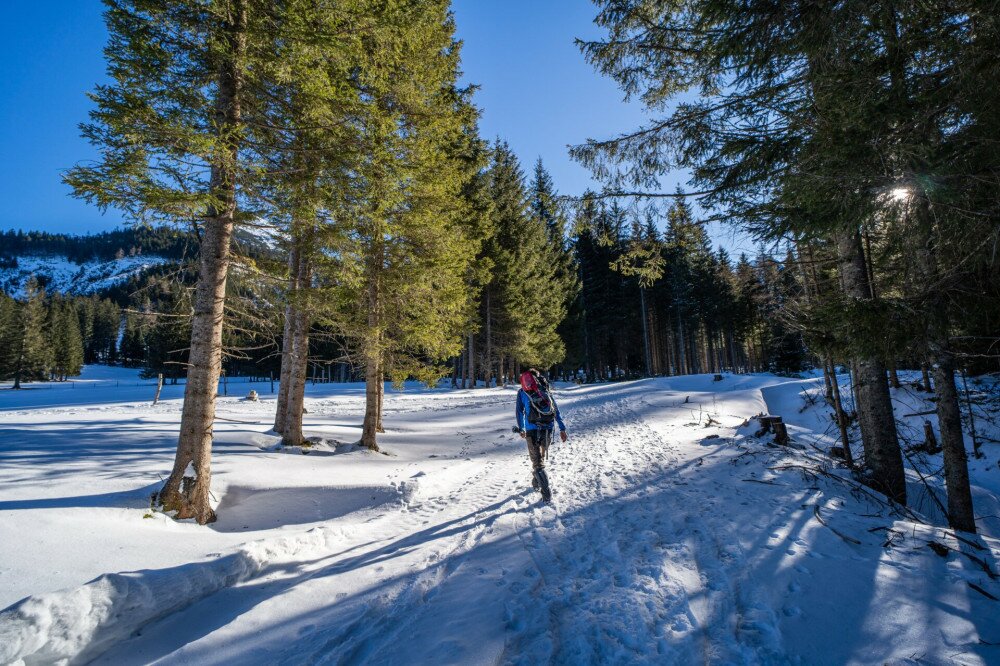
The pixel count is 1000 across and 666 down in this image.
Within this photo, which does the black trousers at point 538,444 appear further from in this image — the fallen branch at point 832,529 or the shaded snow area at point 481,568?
the fallen branch at point 832,529

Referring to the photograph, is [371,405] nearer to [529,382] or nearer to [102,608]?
[529,382]

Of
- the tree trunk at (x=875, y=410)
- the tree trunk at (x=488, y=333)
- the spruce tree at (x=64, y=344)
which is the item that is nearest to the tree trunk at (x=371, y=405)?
the tree trunk at (x=875, y=410)

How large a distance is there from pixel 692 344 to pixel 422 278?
39.7 metres

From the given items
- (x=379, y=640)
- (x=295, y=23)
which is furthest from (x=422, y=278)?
(x=379, y=640)

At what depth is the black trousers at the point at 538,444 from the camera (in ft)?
21.4

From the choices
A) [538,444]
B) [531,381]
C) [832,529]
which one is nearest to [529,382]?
[531,381]

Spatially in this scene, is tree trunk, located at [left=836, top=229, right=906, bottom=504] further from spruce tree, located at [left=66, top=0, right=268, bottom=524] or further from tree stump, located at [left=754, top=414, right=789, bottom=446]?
spruce tree, located at [left=66, top=0, right=268, bottom=524]

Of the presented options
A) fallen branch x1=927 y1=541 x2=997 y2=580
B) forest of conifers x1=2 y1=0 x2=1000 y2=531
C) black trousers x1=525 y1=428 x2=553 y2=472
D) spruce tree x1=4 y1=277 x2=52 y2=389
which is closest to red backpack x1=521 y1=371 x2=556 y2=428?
black trousers x1=525 y1=428 x2=553 y2=472

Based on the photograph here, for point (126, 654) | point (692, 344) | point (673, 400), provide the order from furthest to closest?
point (692, 344) < point (673, 400) < point (126, 654)

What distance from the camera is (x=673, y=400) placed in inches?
729

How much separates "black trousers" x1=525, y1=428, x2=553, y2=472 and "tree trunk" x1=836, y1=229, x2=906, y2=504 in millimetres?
5025

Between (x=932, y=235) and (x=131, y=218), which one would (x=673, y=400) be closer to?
(x=932, y=235)

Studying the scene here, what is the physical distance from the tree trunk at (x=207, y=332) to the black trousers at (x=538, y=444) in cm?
462

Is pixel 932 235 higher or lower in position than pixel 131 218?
lower
